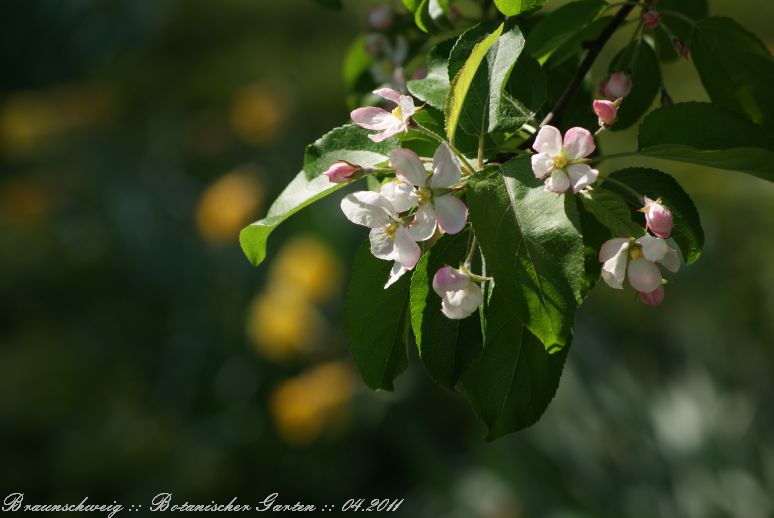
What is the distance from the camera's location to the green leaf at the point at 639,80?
32.8 inches

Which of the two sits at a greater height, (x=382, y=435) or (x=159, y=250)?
(x=159, y=250)

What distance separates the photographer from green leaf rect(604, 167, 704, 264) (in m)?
0.62

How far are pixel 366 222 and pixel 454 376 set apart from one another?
0.44 feet

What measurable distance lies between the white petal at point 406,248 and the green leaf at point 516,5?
170 millimetres

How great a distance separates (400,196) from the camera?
0.58 m

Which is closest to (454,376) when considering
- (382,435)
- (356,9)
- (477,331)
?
(477,331)

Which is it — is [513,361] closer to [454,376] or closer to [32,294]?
[454,376]

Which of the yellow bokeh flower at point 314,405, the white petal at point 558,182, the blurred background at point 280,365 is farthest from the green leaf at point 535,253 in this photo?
the yellow bokeh flower at point 314,405

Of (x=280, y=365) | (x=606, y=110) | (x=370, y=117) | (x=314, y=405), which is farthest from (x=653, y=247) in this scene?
(x=280, y=365)

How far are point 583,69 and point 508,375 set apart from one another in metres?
0.27

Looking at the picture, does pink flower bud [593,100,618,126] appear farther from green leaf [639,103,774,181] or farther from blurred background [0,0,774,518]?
blurred background [0,0,774,518]

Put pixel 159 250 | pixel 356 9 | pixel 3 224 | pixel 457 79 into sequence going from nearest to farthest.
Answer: pixel 457 79
pixel 159 250
pixel 3 224
pixel 356 9

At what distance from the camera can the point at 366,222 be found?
0.60 m

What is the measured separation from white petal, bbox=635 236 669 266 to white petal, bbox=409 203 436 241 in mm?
129
